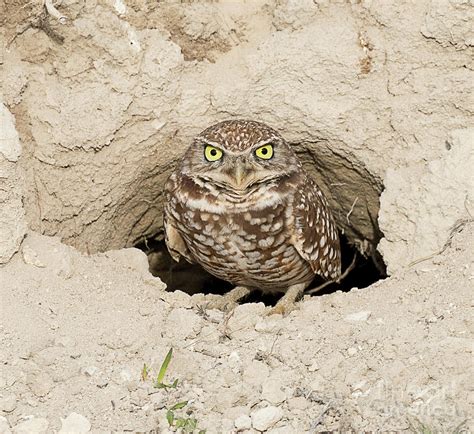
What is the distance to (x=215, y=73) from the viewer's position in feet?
15.3

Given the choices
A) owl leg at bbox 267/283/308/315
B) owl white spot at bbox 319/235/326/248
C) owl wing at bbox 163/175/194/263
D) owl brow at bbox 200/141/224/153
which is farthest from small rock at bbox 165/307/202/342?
owl white spot at bbox 319/235/326/248

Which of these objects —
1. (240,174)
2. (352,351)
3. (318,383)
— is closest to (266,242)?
(240,174)

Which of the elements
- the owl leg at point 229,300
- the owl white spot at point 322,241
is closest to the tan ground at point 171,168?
the owl leg at point 229,300

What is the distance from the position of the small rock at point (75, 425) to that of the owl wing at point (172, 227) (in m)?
1.48

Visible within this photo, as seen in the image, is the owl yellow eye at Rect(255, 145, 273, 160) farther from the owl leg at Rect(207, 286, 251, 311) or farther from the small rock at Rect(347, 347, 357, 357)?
the small rock at Rect(347, 347, 357, 357)

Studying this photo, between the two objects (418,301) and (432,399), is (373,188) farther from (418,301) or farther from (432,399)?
(432,399)

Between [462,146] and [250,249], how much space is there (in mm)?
1236

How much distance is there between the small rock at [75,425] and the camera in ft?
10.1

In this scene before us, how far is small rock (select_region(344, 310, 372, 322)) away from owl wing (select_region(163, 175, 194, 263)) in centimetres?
120

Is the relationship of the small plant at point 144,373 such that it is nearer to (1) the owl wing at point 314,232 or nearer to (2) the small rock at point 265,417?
(2) the small rock at point 265,417

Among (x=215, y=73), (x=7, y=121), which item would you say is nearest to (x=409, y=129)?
(x=215, y=73)

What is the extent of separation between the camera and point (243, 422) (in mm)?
3100

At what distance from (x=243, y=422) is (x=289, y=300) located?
1404mm

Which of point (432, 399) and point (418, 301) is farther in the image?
point (418, 301)
